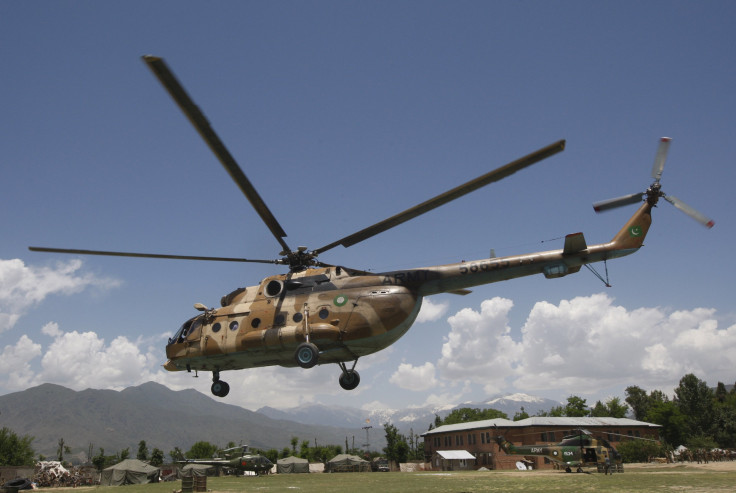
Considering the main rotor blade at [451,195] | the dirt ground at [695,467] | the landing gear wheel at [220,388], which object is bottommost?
the dirt ground at [695,467]

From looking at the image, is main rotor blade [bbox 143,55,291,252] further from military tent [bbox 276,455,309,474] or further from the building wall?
the building wall

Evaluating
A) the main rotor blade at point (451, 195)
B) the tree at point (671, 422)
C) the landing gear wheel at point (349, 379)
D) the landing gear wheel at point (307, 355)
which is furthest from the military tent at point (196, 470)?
the tree at point (671, 422)

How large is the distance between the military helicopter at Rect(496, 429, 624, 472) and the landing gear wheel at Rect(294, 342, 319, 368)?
25.6 m

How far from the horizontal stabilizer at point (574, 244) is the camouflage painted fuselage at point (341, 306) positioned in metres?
0.03

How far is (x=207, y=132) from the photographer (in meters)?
11.8

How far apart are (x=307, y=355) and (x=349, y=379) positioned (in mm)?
2083

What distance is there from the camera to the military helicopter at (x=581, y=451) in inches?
1331

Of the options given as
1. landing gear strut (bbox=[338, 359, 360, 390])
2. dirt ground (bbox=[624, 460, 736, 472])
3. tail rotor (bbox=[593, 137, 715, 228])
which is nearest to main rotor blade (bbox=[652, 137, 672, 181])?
tail rotor (bbox=[593, 137, 715, 228])

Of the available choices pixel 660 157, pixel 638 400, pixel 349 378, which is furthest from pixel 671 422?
pixel 349 378

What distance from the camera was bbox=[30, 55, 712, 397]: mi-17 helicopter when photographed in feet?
51.1

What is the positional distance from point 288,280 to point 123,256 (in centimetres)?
523

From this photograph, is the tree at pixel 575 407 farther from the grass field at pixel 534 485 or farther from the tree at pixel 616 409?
the grass field at pixel 534 485

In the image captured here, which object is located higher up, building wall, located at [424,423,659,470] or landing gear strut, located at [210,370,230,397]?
landing gear strut, located at [210,370,230,397]

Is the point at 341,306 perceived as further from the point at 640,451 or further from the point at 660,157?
the point at 640,451
